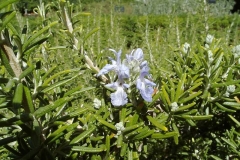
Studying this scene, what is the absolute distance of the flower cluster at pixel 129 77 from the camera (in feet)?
2.87

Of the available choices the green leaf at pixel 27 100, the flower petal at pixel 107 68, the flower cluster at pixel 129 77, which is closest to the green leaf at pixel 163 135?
the flower cluster at pixel 129 77

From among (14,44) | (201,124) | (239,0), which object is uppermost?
(14,44)

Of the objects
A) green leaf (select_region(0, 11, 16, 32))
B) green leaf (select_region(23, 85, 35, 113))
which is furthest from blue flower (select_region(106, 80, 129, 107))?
green leaf (select_region(0, 11, 16, 32))

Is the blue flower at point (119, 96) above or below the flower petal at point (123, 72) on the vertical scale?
below

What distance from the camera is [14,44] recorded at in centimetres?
82

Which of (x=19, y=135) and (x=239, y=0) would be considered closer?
(x=19, y=135)

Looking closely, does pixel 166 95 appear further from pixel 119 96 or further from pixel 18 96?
pixel 18 96

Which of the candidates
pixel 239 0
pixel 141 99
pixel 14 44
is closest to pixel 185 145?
pixel 141 99

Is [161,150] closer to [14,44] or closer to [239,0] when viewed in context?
[14,44]

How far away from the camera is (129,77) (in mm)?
899

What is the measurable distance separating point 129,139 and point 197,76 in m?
0.33

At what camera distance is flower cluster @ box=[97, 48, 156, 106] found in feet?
2.87

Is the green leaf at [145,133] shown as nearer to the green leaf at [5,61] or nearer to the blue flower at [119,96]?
the blue flower at [119,96]

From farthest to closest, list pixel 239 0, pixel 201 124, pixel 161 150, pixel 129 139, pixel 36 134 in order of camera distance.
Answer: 1. pixel 239 0
2. pixel 161 150
3. pixel 201 124
4. pixel 129 139
5. pixel 36 134
